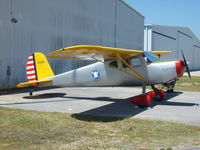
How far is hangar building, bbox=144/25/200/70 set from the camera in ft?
147

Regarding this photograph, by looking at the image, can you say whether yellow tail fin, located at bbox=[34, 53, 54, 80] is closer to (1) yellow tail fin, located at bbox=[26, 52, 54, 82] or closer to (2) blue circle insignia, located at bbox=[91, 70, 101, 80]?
(1) yellow tail fin, located at bbox=[26, 52, 54, 82]

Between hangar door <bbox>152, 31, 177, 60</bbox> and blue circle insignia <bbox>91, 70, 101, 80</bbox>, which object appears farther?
Answer: hangar door <bbox>152, 31, 177, 60</bbox>

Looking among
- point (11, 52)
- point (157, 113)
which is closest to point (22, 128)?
point (157, 113)

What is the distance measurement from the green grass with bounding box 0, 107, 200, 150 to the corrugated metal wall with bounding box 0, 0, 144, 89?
26.8ft

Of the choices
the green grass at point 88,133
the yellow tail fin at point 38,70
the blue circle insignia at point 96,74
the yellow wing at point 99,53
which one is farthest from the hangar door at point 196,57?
the green grass at point 88,133

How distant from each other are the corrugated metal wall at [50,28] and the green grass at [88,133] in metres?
8.18

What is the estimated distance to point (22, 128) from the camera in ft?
20.7

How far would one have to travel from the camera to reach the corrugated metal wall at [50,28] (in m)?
14.9

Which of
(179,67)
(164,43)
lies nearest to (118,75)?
(179,67)

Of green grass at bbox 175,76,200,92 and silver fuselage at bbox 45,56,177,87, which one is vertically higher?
silver fuselage at bbox 45,56,177,87

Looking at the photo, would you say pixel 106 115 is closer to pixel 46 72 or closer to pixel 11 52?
pixel 46 72

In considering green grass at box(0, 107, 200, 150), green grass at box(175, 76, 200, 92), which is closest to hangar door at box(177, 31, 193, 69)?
green grass at box(175, 76, 200, 92)

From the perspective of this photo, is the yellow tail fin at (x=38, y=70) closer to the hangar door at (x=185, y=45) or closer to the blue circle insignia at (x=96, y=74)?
the blue circle insignia at (x=96, y=74)

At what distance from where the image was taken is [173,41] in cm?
5325
